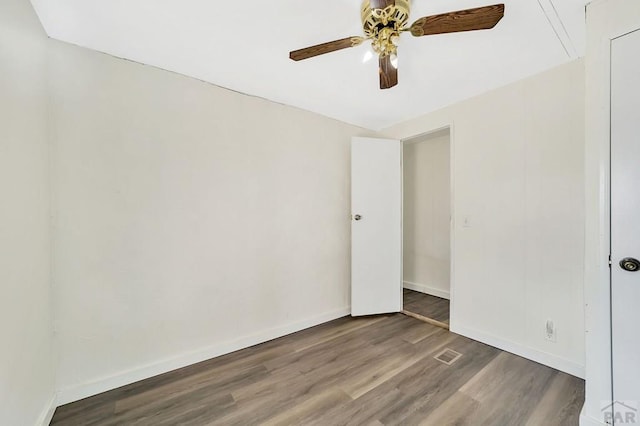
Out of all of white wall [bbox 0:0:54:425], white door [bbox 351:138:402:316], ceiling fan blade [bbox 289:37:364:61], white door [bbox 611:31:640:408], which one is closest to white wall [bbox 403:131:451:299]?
white door [bbox 351:138:402:316]

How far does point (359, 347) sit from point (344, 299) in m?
0.76

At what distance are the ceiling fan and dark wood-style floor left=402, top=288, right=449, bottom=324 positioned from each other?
2.64 metres

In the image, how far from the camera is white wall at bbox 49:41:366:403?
1627 mm

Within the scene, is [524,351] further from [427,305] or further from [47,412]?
[47,412]

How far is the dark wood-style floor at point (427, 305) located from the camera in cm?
294

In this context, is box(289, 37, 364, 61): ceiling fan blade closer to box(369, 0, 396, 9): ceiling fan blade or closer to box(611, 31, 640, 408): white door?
box(369, 0, 396, 9): ceiling fan blade

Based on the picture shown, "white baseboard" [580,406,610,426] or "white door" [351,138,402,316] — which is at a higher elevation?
"white door" [351,138,402,316]

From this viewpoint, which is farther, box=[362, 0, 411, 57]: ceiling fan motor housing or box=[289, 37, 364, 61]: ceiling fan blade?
box=[289, 37, 364, 61]: ceiling fan blade

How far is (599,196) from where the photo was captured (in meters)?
1.34

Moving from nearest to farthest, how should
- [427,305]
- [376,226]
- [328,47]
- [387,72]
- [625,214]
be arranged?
[625,214] → [328,47] → [387,72] → [376,226] → [427,305]

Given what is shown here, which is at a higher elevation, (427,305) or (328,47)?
(328,47)

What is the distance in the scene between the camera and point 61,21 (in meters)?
1.46

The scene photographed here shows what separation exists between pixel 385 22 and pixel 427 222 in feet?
10.1

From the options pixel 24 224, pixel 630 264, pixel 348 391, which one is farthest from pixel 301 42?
pixel 348 391
